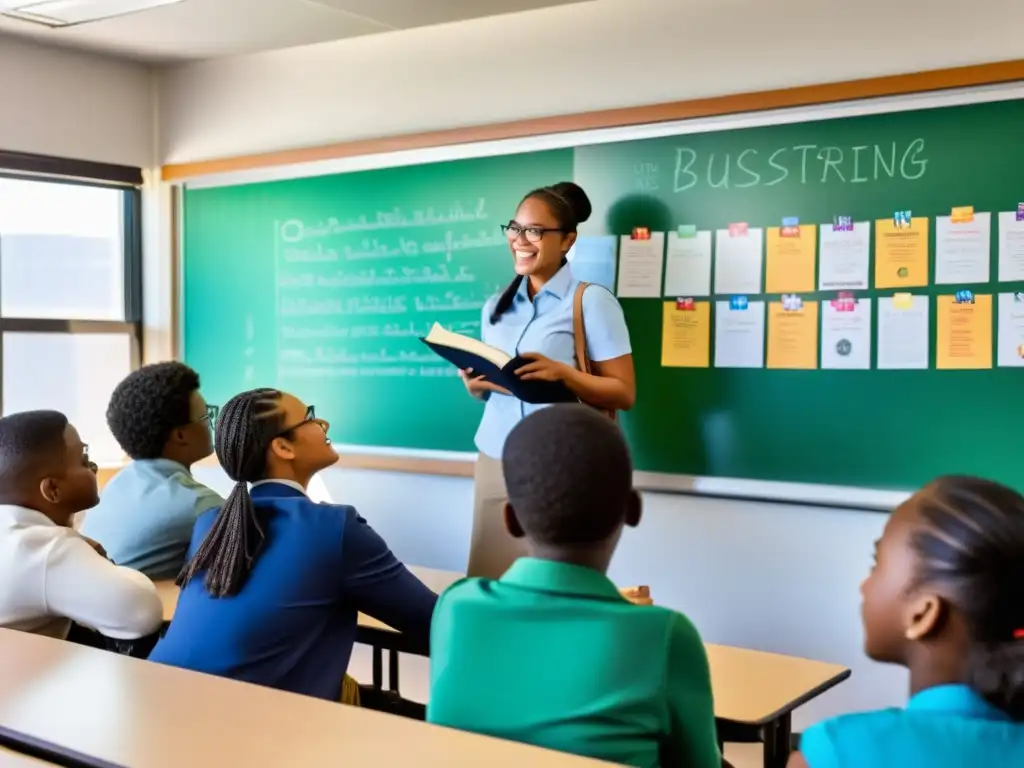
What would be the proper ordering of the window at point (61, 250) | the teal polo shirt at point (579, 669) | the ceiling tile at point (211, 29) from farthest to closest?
the window at point (61, 250) → the ceiling tile at point (211, 29) → the teal polo shirt at point (579, 669)

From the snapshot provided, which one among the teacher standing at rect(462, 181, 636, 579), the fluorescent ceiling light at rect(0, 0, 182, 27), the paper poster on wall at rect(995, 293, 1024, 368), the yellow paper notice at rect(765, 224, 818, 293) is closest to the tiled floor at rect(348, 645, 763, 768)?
the teacher standing at rect(462, 181, 636, 579)

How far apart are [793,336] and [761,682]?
65.2 inches

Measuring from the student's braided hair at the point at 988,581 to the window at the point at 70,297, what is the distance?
170 inches

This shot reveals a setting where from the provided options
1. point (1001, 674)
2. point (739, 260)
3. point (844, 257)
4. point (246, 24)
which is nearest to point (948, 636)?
point (1001, 674)

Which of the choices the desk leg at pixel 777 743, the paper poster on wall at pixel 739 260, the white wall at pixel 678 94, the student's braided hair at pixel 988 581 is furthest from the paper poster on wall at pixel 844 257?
the student's braided hair at pixel 988 581

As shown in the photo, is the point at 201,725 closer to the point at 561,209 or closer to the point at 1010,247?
the point at 561,209

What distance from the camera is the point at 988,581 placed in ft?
3.88

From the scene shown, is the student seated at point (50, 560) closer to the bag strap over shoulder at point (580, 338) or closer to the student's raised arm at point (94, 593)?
the student's raised arm at point (94, 593)

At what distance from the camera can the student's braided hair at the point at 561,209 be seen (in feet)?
11.0

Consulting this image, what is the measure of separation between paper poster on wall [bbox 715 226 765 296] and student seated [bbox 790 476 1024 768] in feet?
7.25

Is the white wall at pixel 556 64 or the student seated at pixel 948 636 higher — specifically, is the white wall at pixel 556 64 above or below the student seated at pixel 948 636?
above

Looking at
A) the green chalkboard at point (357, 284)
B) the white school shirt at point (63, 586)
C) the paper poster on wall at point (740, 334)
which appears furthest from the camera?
the green chalkboard at point (357, 284)

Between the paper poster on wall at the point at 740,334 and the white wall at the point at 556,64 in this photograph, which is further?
the paper poster on wall at the point at 740,334

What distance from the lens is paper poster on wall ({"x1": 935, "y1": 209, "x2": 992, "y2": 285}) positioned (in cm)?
306
